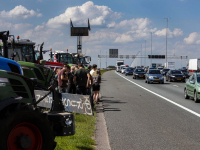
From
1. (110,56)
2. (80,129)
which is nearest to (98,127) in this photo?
(80,129)

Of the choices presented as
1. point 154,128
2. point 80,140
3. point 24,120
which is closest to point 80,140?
point 80,140

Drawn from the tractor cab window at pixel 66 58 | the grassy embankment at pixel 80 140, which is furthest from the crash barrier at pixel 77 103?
the tractor cab window at pixel 66 58

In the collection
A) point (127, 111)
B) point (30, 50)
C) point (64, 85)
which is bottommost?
point (127, 111)

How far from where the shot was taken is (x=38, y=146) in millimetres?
5328

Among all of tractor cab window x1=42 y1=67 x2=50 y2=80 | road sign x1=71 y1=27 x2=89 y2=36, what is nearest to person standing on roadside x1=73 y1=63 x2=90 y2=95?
tractor cab window x1=42 y1=67 x2=50 y2=80

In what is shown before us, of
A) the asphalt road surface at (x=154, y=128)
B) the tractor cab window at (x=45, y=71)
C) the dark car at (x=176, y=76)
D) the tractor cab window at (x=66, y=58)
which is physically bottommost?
the dark car at (x=176, y=76)

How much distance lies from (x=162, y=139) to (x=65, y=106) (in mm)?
2897

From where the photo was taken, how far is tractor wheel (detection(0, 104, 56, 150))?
193 inches

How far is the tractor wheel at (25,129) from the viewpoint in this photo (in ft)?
16.1

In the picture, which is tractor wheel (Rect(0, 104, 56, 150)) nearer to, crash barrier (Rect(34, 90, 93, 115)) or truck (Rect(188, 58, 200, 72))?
crash barrier (Rect(34, 90, 93, 115))

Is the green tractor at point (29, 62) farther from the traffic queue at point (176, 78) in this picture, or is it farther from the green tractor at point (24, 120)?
the green tractor at point (24, 120)

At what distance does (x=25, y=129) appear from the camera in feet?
17.2

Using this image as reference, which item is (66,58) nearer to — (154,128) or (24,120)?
(154,128)

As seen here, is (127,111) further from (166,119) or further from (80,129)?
(80,129)
